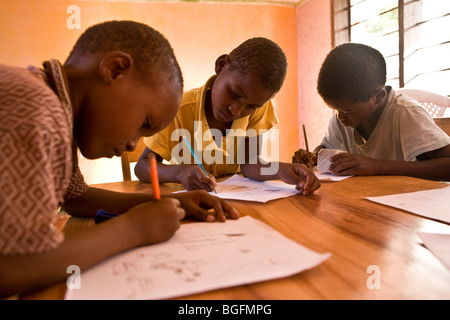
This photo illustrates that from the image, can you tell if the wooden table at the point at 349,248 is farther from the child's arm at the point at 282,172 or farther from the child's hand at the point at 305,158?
the child's hand at the point at 305,158

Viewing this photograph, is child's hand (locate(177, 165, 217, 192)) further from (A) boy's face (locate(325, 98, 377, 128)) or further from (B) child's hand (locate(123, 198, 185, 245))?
(A) boy's face (locate(325, 98, 377, 128))

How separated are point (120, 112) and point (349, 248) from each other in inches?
17.7

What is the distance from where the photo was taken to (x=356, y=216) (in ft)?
2.34

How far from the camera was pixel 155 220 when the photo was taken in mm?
548

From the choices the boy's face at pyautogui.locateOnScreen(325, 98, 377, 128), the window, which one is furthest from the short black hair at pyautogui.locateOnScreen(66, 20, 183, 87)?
the window

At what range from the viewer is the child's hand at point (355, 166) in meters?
1.24

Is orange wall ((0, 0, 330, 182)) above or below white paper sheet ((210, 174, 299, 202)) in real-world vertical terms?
above

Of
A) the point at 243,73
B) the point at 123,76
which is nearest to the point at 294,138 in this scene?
the point at 243,73

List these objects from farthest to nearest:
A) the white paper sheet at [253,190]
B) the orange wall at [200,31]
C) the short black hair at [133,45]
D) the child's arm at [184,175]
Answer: the orange wall at [200,31], the child's arm at [184,175], the white paper sheet at [253,190], the short black hair at [133,45]

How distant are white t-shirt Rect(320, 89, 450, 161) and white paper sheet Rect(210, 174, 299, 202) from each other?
57 cm

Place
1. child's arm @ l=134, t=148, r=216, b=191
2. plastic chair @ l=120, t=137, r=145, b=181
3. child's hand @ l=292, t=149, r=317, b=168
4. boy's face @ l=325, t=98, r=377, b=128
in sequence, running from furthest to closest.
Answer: plastic chair @ l=120, t=137, r=145, b=181, child's hand @ l=292, t=149, r=317, b=168, boy's face @ l=325, t=98, r=377, b=128, child's arm @ l=134, t=148, r=216, b=191

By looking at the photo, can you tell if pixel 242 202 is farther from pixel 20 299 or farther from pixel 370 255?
pixel 20 299

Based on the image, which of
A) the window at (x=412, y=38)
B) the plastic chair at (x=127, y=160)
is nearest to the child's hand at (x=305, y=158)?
the plastic chair at (x=127, y=160)

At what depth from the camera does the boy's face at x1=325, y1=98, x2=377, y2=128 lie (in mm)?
1376
